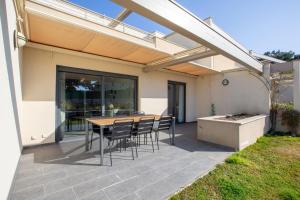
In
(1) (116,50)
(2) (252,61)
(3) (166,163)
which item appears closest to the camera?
(3) (166,163)

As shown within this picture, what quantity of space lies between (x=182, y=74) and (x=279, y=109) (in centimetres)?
432

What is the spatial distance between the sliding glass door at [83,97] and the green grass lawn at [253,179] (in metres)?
4.03

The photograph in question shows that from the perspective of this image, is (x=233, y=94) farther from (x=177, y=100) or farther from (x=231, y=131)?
(x=231, y=131)

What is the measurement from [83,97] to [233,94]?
21.7ft

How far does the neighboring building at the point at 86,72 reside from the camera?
3.04 meters

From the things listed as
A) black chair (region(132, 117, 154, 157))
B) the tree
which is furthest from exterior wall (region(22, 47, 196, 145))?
the tree

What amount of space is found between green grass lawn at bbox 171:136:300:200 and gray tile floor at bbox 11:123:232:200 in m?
0.22

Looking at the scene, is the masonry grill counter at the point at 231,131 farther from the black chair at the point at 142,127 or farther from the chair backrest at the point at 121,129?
the chair backrest at the point at 121,129

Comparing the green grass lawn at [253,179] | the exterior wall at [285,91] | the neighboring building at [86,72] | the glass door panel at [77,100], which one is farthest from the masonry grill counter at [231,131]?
the glass door panel at [77,100]

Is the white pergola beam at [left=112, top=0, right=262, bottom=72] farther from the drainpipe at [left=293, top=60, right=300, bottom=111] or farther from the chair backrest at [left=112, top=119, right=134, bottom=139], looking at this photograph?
the drainpipe at [left=293, top=60, right=300, bottom=111]

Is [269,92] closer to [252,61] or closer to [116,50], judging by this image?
[252,61]

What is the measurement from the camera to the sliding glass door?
15.5ft

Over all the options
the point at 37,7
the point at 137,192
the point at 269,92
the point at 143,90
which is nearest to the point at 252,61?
the point at 269,92

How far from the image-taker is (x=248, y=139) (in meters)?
4.38
